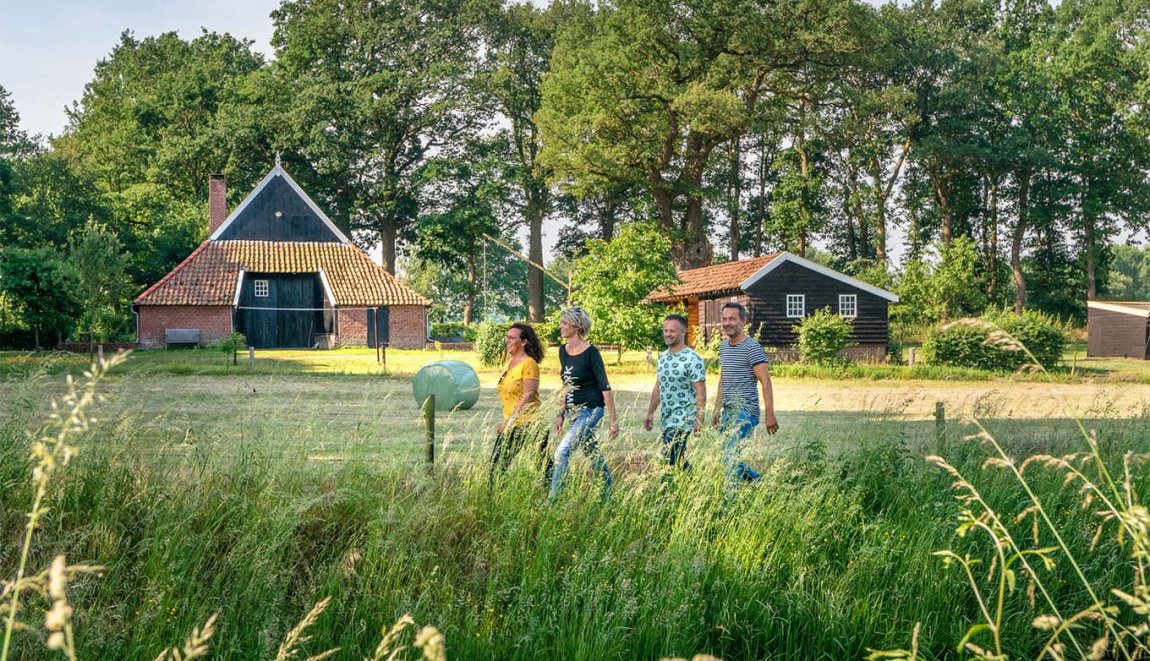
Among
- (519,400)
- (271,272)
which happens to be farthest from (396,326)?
(519,400)

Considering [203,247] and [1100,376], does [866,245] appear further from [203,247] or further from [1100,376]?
[203,247]

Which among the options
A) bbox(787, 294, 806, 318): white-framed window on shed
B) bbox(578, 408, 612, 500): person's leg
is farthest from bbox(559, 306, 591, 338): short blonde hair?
bbox(787, 294, 806, 318): white-framed window on shed

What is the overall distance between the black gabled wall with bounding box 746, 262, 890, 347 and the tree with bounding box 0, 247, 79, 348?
22332 mm

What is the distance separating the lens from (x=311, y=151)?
1833 inches

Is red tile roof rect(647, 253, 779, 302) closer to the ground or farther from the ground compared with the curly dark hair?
farther from the ground

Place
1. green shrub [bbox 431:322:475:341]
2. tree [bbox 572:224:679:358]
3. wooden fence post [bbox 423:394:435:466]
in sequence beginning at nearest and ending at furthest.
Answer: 1. wooden fence post [bbox 423:394:435:466]
2. tree [bbox 572:224:679:358]
3. green shrub [bbox 431:322:475:341]

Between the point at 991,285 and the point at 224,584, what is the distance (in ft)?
168

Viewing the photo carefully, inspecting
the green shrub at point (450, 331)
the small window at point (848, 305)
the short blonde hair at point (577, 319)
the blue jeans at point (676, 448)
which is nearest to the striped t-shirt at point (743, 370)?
the blue jeans at point (676, 448)

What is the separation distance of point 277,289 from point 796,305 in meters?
20.8

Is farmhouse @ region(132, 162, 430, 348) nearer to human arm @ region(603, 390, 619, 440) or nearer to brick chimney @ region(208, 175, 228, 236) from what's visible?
brick chimney @ region(208, 175, 228, 236)

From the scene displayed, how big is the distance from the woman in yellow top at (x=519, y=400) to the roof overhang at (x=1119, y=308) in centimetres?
4023

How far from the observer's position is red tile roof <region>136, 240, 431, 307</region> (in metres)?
38.7

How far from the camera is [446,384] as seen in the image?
51.0 feet

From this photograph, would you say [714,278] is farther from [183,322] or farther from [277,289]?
[183,322]
